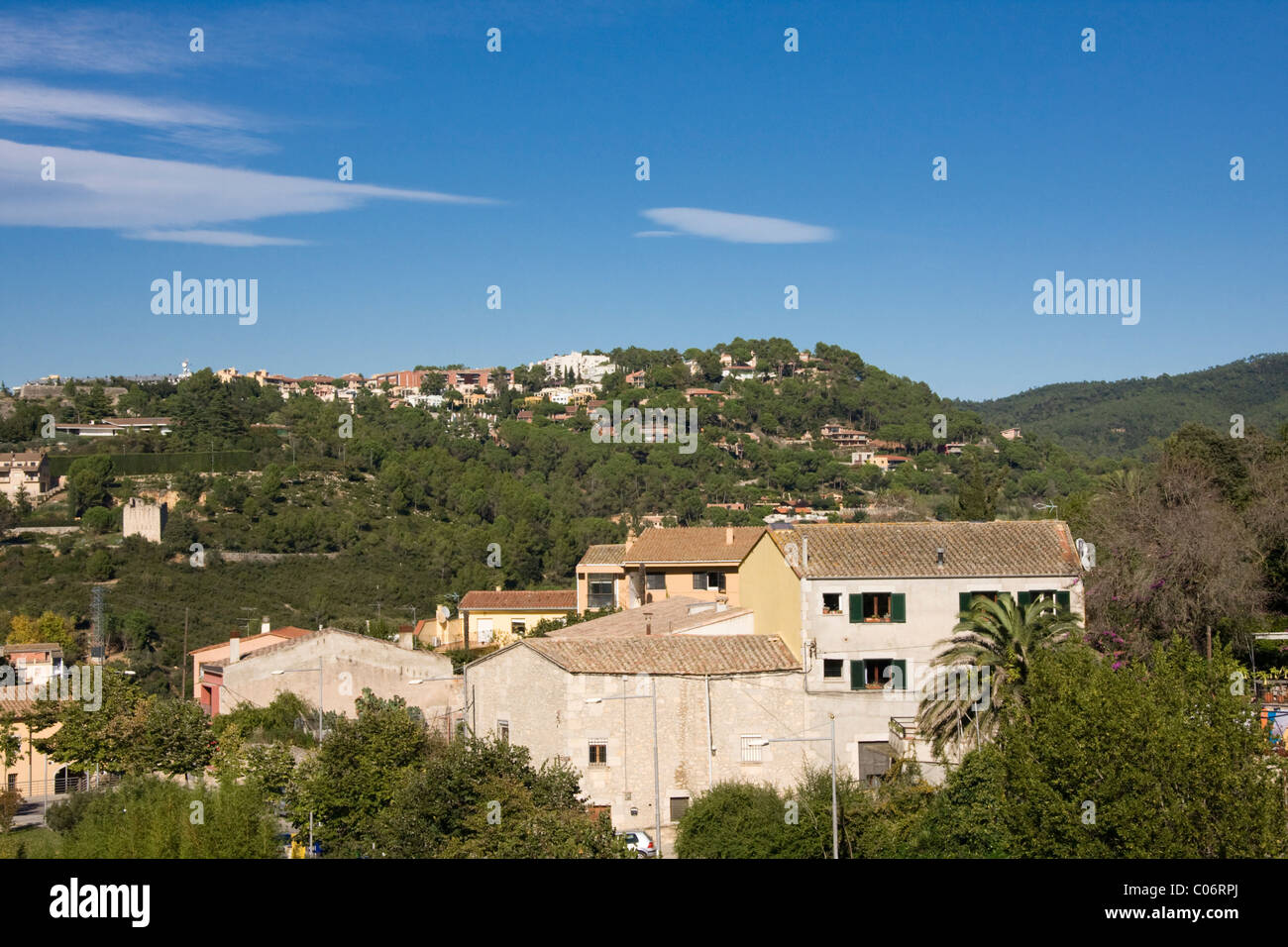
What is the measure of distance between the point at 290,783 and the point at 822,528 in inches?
551

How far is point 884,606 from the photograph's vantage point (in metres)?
27.8

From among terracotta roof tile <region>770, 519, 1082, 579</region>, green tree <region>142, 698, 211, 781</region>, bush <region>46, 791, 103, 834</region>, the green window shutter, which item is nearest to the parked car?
the green window shutter

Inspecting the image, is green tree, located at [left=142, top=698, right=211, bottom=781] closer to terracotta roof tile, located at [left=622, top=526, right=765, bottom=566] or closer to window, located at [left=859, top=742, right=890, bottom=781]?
window, located at [left=859, top=742, right=890, bottom=781]

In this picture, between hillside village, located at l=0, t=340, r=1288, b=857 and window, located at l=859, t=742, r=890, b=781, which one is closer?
hillside village, located at l=0, t=340, r=1288, b=857

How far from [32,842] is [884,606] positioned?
62.9 feet

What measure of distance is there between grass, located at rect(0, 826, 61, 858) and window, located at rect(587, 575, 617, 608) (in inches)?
919

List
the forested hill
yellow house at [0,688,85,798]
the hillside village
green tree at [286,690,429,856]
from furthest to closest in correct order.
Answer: the forested hill
yellow house at [0,688,85,798]
the hillside village
green tree at [286,690,429,856]

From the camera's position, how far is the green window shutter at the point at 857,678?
27.3 meters

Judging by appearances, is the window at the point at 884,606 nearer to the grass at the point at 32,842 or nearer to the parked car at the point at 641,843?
the parked car at the point at 641,843

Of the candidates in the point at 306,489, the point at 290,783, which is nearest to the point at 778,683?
the point at 290,783

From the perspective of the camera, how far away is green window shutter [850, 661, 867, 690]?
2734 centimetres

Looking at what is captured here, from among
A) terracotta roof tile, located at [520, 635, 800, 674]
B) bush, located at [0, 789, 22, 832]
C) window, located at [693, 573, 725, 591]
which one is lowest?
bush, located at [0, 789, 22, 832]

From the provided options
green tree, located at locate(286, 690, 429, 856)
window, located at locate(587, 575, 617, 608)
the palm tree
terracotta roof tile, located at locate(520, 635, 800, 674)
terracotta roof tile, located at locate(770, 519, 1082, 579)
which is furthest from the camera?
window, located at locate(587, 575, 617, 608)

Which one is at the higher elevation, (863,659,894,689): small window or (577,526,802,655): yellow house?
(577,526,802,655): yellow house
